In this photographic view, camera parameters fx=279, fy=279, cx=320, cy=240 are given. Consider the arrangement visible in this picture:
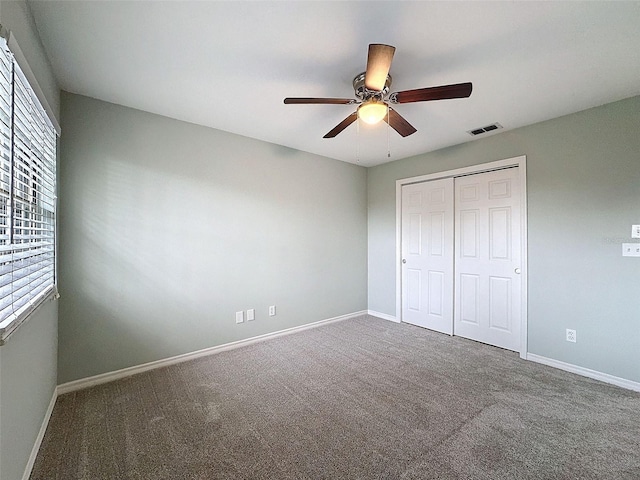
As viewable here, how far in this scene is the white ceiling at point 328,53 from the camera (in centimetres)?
149

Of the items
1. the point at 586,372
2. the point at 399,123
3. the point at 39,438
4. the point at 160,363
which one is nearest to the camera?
the point at 39,438

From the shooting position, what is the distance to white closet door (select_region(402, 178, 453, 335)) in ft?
12.0

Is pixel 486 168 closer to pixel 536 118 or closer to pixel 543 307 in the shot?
pixel 536 118

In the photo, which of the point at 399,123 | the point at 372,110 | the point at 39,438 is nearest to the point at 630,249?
the point at 399,123

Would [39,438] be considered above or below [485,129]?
below

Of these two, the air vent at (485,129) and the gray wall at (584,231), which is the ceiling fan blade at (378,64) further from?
the gray wall at (584,231)

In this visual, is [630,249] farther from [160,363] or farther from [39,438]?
[39,438]

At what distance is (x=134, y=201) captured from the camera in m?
2.56

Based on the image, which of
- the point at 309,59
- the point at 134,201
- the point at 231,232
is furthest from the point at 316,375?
the point at 309,59

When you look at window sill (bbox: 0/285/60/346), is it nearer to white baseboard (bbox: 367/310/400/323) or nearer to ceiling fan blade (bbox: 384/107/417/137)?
ceiling fan blade (bbox: 384/107/417/137)

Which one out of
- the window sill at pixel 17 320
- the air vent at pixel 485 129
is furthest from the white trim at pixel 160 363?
the air vent at pixel 485 129

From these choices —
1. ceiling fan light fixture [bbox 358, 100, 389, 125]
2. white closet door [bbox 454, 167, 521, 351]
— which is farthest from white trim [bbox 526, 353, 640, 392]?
ceiling fan light fixture [bbox 358, 100, 389, 125]

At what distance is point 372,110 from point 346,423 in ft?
6.99

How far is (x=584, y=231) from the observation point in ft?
8.46
